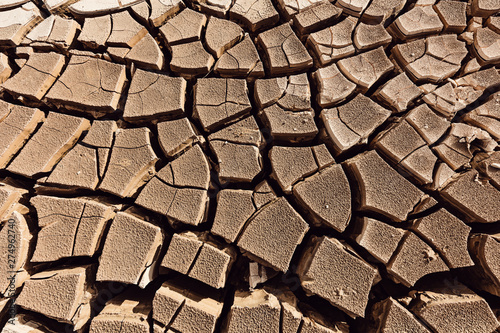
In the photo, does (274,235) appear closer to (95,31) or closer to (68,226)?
(68,226)

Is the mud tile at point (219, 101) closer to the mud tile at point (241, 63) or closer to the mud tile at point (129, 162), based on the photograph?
the mud tile at point (241, 63)

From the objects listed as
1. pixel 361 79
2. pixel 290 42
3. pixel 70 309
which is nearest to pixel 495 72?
pixel 361 79

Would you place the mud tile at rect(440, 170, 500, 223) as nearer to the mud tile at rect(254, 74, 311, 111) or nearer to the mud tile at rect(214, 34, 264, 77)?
the mud tile at rect(254, 74, 311, 111)

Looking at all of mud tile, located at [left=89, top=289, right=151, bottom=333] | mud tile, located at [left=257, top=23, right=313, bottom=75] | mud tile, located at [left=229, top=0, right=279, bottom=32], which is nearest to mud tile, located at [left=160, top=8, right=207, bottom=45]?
mud tile, located at [left=229, top=0, right=279, bottom=32]

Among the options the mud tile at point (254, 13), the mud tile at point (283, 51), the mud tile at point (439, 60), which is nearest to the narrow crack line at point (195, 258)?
the mud tile at point (283, 51)

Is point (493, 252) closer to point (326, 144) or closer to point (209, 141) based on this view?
point (326, 144)

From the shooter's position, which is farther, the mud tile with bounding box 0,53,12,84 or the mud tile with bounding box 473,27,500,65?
the mud tile with bounding box 0,53,12,84

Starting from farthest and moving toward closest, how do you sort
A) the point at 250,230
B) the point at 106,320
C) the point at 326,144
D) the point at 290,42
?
the point at 290,42, the point at 326,144, the point at 250,230, the point at 106,320

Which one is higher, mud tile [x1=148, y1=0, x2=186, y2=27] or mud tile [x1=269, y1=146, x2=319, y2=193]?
mud tile [x1=148, y1=0, x2=186, y2=27]
